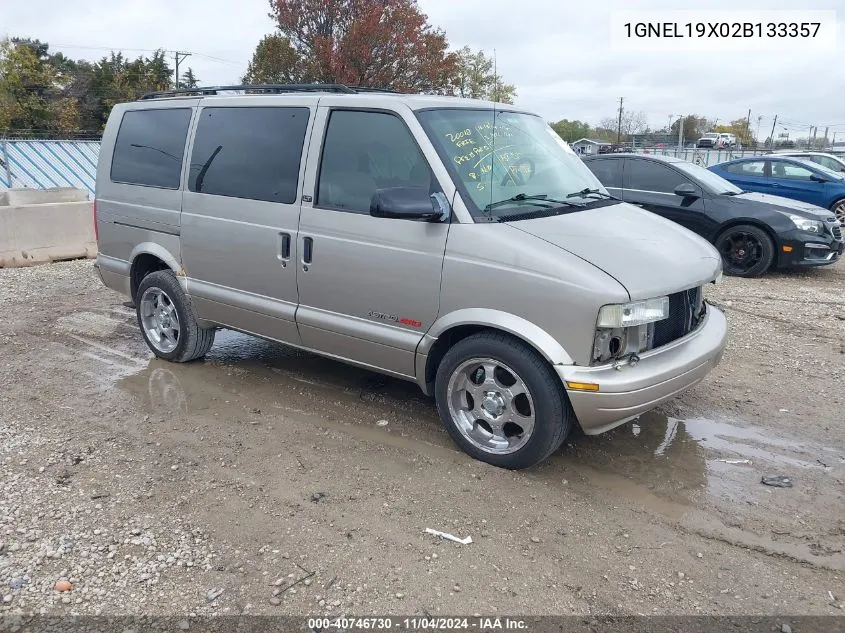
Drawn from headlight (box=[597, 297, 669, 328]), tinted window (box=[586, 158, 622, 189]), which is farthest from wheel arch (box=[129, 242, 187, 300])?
tinted window (box=[586, 158, 622, 189])

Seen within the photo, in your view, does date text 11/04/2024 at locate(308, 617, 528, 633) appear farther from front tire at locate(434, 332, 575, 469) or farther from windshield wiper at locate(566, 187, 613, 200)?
windshield wiper at locate(566, 187, 613, 200)

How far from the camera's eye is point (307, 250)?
4.55 m

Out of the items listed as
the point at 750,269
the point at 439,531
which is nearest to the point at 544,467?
the point at 439,531

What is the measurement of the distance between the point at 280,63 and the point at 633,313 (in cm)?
2662

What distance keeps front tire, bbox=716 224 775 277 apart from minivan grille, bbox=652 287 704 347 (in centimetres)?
588

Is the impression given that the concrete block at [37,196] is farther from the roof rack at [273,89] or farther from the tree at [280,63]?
the tree at [280,63]

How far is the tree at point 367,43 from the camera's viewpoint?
25781mm

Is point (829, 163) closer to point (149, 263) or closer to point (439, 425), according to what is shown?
point (439, 425)

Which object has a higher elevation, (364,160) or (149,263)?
(364,160)

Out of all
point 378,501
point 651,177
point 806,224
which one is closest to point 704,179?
point 651,177

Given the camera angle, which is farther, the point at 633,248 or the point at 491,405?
the point at 491,405

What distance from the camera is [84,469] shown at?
406cm

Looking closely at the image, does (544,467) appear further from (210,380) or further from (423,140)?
(210,380)

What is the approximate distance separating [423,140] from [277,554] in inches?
95.4
